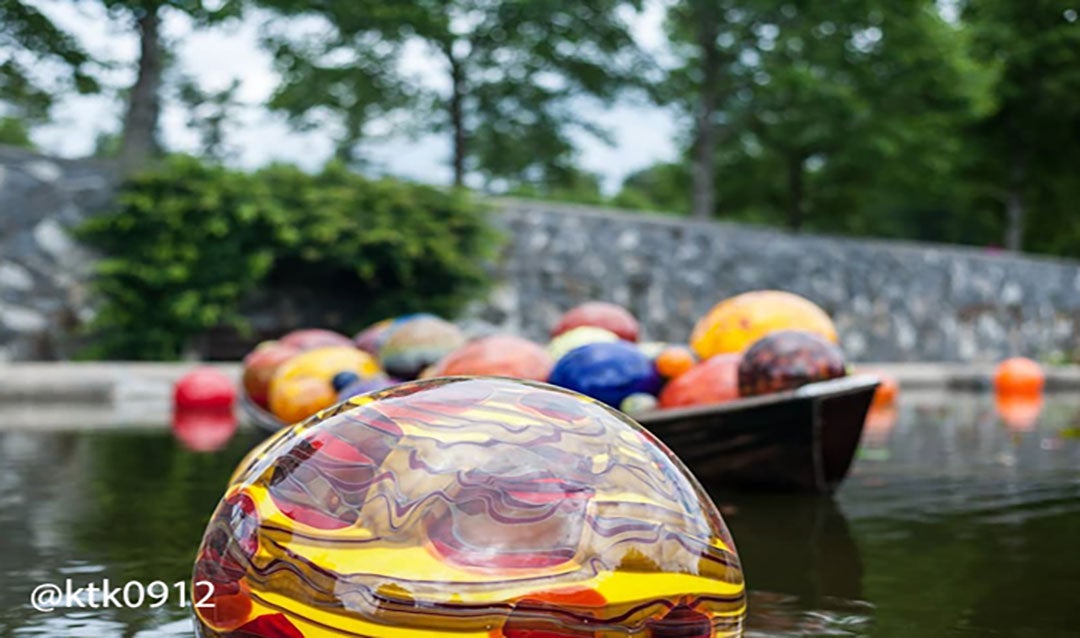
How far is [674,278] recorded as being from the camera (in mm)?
17156

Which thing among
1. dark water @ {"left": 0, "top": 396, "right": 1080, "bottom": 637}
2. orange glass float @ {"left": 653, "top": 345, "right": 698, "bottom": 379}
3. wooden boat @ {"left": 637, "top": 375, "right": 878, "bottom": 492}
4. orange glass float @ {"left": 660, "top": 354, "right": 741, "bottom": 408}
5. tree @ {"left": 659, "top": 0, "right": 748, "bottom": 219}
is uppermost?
tree @ {"left": 659, "top": 0, "right": 748, "bottom": 219}

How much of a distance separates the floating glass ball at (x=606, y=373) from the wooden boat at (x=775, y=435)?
0.45 metres

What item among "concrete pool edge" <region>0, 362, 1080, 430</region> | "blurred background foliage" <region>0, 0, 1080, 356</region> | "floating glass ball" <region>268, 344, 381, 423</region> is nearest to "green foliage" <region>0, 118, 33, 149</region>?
"blurred background foliage" <region>0, 0, 1080, 356</region>

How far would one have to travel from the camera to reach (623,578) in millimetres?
2021

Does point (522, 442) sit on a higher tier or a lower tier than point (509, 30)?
lower

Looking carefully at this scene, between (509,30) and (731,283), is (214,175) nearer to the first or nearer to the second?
(509,30)

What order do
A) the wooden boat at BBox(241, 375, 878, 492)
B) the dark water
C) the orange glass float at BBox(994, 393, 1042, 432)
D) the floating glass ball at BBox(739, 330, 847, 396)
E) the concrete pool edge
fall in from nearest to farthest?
the dark water
the wooden boat at BBox(241, 375, 878, 492)
the floating glass ball at BBox(739, 330, 847, 396)
the concrete pool edge
the orange glass float at BBox(994, 393, 1042, 432)

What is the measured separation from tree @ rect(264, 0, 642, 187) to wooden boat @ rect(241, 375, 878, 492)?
11.2m

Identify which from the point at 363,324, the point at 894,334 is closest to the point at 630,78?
the point at 894,334

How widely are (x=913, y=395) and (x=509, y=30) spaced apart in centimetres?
783

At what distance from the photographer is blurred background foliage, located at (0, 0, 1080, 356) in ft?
41.4

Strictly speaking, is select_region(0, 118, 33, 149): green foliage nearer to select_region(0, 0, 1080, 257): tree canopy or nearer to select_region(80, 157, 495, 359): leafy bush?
select_region(0, 0, 1080, 257): tree canopy

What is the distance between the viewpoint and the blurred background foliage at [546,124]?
1263 centimetres

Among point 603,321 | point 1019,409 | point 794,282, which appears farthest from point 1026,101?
point 603,321
